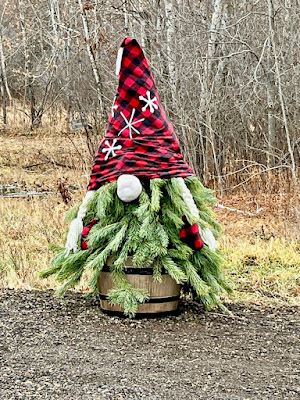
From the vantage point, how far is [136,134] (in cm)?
424

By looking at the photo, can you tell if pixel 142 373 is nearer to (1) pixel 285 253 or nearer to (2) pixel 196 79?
(1) pixel 285 253

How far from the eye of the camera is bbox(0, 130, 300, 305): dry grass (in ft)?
17.7

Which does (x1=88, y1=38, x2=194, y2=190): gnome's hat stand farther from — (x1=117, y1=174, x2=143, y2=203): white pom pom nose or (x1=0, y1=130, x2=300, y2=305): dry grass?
(x1=0, y1=130, x2=300, y2=305): dry grass

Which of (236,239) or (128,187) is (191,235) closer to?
(128,187)

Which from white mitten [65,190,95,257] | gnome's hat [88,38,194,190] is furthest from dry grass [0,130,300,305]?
gnome's hat [88,38,194,190]

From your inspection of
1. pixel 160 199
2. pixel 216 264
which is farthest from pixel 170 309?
pixel 160 199

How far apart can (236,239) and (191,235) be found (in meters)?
2.62

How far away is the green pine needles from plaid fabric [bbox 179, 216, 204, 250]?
0.04 meters

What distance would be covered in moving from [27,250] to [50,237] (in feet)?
1.41

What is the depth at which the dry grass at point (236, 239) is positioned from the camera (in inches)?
213

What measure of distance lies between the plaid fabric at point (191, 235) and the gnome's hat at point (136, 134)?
13.0 inches

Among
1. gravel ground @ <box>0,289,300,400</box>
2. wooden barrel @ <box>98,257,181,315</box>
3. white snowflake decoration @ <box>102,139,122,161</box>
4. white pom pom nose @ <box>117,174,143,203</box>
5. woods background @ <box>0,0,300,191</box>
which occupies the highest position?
woods background @ <box>0,0,300,191</box>

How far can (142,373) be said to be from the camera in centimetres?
336

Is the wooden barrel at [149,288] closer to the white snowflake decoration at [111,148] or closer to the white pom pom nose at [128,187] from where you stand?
the white pom pom nose at [128,187]
